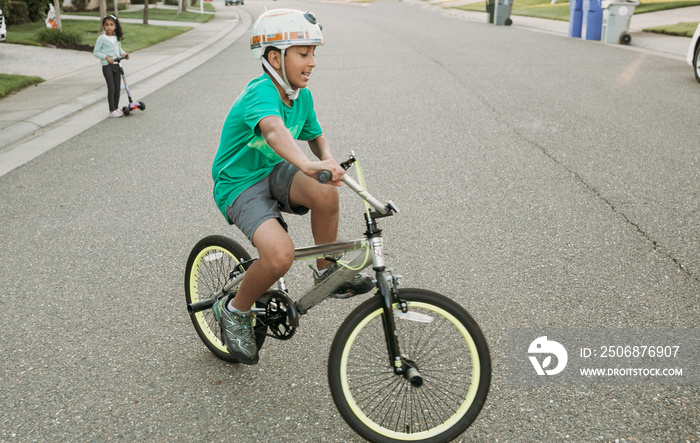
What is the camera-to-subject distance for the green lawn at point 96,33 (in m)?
18.9

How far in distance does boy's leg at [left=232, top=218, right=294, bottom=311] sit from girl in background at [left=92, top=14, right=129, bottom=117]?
783cm

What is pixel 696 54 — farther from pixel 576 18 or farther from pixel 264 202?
pixel 264 202

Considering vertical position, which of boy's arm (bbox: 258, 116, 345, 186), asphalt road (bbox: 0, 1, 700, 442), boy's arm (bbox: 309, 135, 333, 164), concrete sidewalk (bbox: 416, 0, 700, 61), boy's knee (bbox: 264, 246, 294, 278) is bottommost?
asphalt road (bbox: 0, 1, 700, 442)

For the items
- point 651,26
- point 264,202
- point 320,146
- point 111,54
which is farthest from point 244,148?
point 651,26

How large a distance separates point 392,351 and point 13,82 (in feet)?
38.3

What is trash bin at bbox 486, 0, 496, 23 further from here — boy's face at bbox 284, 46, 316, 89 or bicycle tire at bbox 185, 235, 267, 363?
boy's face at bbox 284, 46, 316, 89

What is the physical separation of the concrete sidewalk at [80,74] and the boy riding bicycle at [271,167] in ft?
17.4

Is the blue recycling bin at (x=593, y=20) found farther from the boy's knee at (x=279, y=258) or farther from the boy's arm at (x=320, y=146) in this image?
the boy's knee at (x=279, y=258)

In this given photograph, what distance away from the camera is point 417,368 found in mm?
2824

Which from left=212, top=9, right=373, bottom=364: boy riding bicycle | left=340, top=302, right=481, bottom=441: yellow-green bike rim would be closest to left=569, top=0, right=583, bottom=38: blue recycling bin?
left=212, top=9, right=373, bottom=364: boy riding bicycle

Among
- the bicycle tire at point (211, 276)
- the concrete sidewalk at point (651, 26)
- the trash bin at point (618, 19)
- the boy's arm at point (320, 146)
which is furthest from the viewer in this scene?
the trash bin at point (618, 19)

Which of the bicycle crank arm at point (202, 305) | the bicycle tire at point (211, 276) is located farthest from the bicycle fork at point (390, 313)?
the bicycle crank arm at point (202, 305)

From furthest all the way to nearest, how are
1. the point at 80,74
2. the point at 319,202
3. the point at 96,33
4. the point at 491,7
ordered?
the point at 491,7, the point at 96,33, the point at 80,74, the point at 319,202

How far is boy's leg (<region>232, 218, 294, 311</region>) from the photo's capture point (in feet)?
9.36
